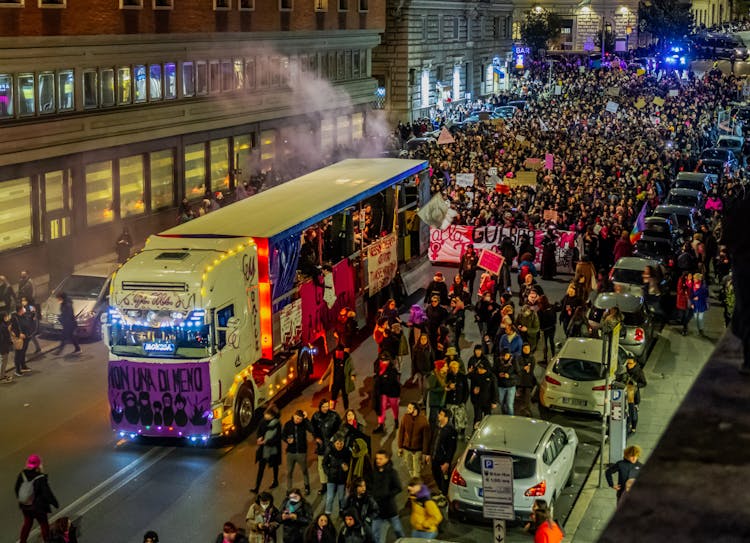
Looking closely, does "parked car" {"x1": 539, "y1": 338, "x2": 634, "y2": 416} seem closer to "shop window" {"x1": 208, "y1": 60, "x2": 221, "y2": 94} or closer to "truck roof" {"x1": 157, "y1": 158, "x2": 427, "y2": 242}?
"truck roof" {"x1": 157, "y1": 158, "x2": 427, "y2": 242}

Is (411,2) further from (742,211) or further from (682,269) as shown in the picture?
(742,211)

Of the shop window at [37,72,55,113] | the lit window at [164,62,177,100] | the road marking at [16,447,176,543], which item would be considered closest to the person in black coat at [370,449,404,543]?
the road marking at [16,447,176,543]

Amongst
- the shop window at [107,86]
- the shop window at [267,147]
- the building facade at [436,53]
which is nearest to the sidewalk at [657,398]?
the shop window at [107,86]

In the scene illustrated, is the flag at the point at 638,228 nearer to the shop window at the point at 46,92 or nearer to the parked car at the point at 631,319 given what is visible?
the parked car at the point at 631,319

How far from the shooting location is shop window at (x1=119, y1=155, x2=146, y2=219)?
37.4 meters

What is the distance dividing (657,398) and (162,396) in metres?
8.55

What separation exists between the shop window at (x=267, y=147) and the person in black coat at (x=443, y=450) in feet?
109

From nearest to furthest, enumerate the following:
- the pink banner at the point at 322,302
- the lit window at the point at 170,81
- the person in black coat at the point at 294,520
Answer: the person in black coat at the point at 294,520, the pink banner at the point at 322,302, the lit window at the point at 170,81

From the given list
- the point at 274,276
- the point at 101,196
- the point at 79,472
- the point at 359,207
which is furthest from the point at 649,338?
the point at 101,196

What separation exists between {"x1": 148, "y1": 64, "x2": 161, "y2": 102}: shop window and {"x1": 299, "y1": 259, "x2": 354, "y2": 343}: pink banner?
55.8ft

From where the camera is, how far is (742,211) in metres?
4.13

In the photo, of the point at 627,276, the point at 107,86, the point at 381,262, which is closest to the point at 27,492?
the point at 381,262

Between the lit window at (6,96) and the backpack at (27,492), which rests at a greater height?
the lit window at (6,96)

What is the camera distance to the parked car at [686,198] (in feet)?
128
